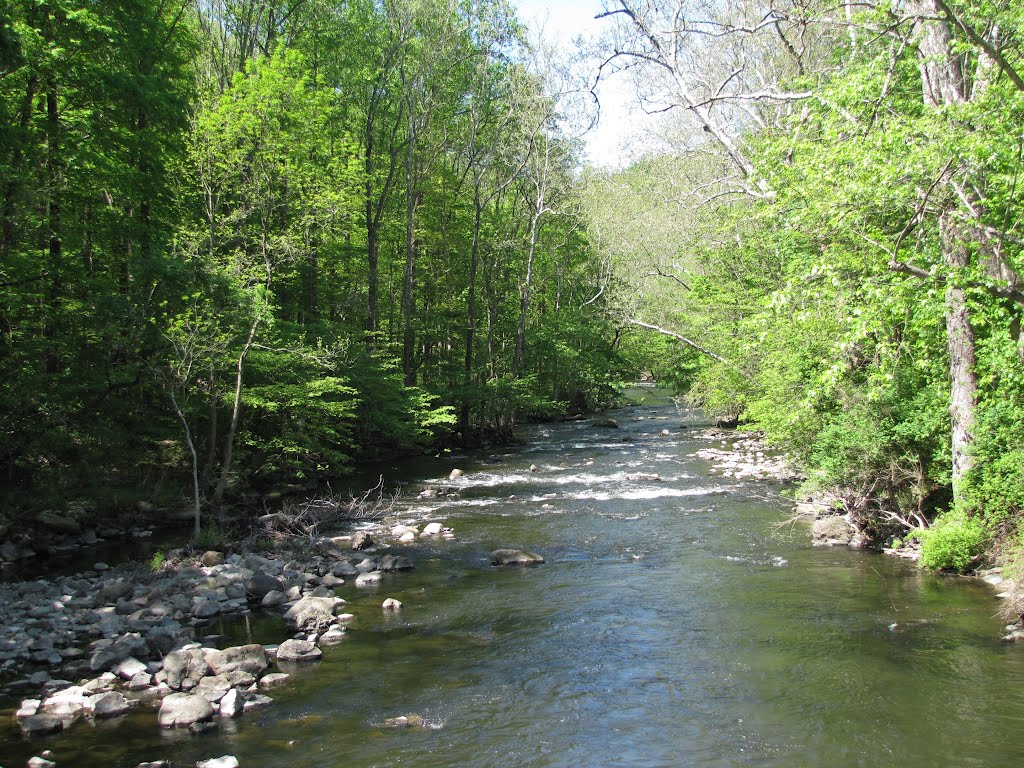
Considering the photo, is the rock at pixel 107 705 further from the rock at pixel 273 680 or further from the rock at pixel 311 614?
the rock at pixel 311 614

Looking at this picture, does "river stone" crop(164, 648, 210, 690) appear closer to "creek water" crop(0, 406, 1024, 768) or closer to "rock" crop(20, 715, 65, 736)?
"creek water" crop(0, 406, 1024, 768)

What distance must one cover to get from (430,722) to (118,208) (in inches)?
673

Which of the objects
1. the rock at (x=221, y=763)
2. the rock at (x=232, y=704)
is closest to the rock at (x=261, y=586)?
the rock at (x=232, y=704)

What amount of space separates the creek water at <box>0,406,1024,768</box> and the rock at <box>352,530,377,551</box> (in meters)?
1.01

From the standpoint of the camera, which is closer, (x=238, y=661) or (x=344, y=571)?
(x=238, y=661)

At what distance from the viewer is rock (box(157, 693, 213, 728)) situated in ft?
22.3

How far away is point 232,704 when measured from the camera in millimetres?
7094

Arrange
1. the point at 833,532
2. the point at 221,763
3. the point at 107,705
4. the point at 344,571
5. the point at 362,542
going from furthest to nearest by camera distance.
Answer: the point at 362,542 → the point at 833,532 → the point at 344,571 → the point at 107,705 → the point at 221,763

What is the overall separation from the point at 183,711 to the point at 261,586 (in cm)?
411

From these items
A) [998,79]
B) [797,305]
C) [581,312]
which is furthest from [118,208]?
[581,312]

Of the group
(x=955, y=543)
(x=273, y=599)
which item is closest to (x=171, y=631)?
(x=273, y=599)

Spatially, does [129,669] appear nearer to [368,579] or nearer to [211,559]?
[368,579]

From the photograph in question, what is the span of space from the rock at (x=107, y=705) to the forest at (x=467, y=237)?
7.11m

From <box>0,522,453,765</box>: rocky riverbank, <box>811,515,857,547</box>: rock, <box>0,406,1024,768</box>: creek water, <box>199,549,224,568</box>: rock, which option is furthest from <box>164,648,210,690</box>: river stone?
<box>811,515,857,547</box>: rock
